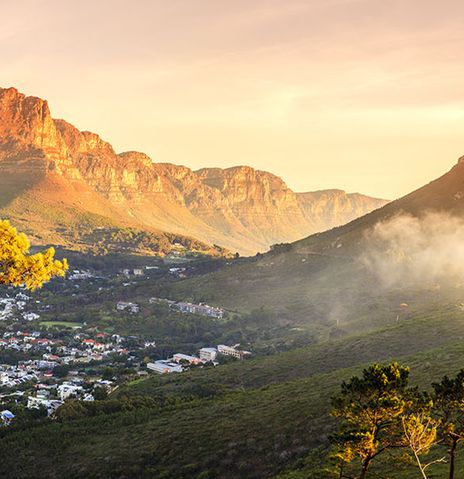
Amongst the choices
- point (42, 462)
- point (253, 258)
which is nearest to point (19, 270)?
point (42, 462)

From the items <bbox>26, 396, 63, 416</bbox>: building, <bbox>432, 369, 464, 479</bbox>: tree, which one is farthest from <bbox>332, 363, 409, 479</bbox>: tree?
<bbox>26, 396, 63, 416</bbox>: building

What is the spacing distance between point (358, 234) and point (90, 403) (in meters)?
110

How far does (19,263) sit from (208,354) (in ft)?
260

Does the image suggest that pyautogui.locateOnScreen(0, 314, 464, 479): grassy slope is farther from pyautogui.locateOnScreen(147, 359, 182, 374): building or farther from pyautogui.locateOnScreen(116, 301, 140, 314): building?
pyautogui.locateOnScreen(116, 301, 140, 314): building

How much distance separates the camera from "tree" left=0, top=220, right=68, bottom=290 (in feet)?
80.7

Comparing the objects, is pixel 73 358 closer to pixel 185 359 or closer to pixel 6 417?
pixel 185 359

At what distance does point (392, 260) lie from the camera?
458 ft

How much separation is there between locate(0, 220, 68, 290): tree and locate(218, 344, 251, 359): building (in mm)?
73943

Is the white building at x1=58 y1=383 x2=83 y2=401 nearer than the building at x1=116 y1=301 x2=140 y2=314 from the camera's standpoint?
Yes

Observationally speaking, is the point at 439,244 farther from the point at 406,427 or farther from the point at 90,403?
the point at 406,427

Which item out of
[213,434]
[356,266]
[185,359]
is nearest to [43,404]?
[213,434]

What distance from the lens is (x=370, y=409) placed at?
68.5 feet

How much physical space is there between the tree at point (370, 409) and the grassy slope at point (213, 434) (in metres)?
18.8

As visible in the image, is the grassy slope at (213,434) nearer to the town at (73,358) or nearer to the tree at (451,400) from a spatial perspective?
the town at (73,358)
